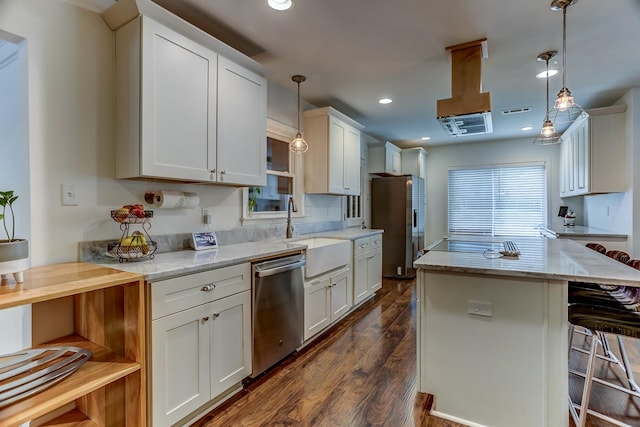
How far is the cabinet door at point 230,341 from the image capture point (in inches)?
74.8

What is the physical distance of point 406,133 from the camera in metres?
5.60

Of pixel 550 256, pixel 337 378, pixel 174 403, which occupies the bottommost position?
pixel 337 378

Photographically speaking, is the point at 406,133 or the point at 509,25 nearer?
the point at 509,25

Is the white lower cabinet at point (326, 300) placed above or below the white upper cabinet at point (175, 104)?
below

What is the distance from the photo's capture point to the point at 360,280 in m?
3.82

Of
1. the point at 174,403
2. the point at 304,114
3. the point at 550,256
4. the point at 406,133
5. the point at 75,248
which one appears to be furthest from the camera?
the point at 406,133

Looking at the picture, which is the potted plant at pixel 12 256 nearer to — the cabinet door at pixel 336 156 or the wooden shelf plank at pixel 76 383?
the wooden shelf plank at pixel 76 383

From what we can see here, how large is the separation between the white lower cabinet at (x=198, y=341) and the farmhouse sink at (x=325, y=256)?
77cm

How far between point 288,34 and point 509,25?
157 centimetres

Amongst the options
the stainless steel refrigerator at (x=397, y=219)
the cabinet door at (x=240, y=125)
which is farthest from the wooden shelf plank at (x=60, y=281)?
the stainless steel refrigerator at (x=397, y=219)

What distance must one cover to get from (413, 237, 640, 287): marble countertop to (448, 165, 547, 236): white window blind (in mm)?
4169

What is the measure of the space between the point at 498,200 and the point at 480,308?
5152mm

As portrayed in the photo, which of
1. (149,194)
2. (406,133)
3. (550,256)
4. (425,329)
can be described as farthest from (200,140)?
(406,133)

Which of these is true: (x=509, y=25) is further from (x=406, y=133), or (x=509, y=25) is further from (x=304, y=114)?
(x=406, y=133)
